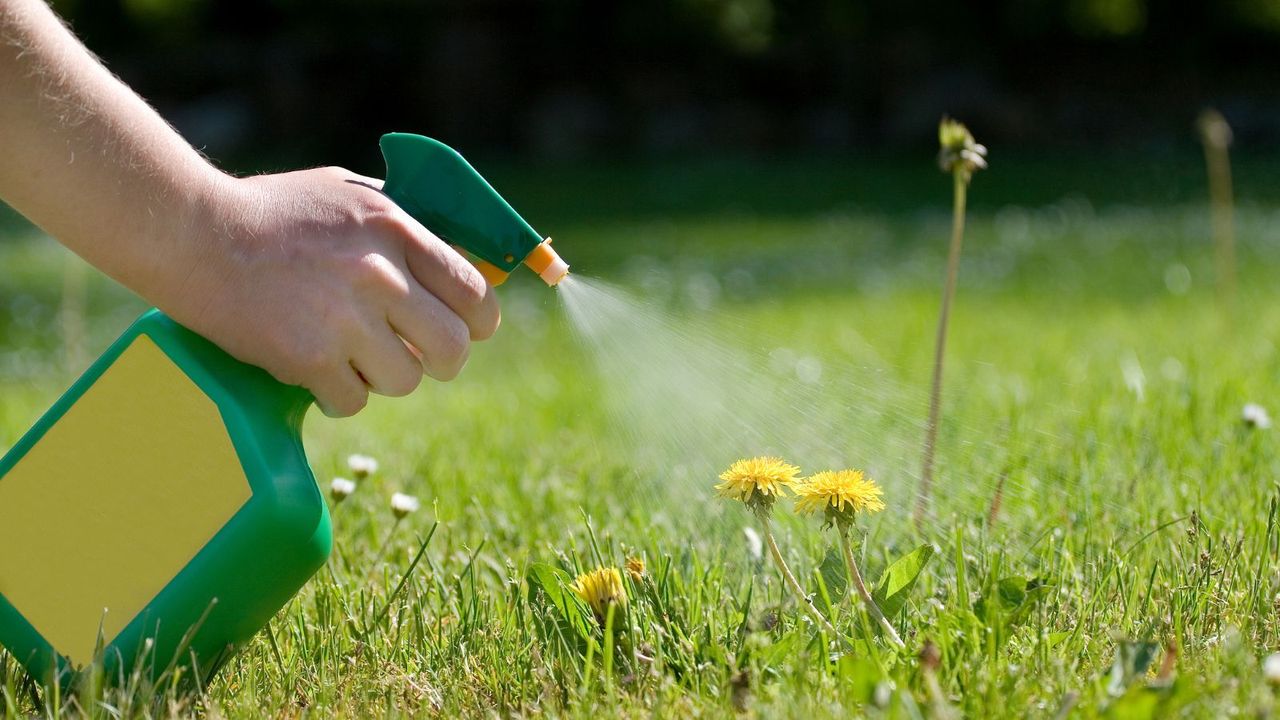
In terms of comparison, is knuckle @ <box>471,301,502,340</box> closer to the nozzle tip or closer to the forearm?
the nozzle tip

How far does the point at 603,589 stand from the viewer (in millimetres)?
1248

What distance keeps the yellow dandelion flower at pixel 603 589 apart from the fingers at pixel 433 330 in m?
0.25

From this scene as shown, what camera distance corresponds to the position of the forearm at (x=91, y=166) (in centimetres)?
121

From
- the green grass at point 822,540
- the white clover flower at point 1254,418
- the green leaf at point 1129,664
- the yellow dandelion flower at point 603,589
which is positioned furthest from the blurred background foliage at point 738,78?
the green leaf at point 1129,664

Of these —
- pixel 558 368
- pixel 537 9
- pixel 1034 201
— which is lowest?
pixel 558 368

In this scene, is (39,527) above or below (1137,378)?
below

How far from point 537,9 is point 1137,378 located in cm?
1276

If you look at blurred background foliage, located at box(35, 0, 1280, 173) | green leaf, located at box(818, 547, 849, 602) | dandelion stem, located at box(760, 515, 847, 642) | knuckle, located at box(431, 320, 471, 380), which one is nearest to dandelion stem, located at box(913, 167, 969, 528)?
green leaf, located at box(818, 547, 849, 602)

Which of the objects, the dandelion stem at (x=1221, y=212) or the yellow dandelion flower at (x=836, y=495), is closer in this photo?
the yellow dandelion flower at (x=836, y=495)

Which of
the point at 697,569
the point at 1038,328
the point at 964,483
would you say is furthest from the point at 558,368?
the point at 697,569

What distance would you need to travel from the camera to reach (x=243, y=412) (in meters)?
1.30

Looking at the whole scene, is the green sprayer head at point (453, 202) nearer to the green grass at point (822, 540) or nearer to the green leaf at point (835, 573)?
the green grass at point (822, 540)

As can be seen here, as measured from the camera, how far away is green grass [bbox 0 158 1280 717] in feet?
3.86

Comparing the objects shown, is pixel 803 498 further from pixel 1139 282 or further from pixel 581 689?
pixel 1139 282
